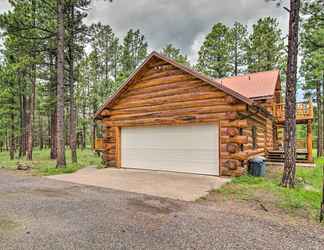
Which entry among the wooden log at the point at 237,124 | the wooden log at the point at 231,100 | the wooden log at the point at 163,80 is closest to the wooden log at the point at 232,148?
the wooden log at the point at 237,124

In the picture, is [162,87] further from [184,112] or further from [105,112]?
[105,112]

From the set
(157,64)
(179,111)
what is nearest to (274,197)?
(179,111)

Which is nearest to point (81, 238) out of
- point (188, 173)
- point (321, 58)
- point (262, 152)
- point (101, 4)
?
point (188, 173)

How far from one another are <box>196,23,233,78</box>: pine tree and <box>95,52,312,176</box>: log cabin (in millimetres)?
9167

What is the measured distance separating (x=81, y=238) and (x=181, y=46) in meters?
25.6

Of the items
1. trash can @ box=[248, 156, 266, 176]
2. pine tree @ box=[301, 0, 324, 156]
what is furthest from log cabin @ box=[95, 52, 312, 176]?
pine tree @ box=[301, 0, 324, 156]

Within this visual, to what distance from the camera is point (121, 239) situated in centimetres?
333

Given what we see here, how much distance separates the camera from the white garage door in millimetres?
9156

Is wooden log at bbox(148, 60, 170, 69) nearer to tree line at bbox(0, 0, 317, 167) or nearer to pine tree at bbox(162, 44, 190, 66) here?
tree line at bbox(0, 0, 317, 167)

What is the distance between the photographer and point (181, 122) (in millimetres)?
9852

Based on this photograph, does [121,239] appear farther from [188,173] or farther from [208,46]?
[208,46]

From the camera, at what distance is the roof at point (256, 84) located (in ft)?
42.9

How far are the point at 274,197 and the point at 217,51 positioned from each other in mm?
18549

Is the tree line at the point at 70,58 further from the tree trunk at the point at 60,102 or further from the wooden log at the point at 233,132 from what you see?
the wooden log at the point at 233,132
